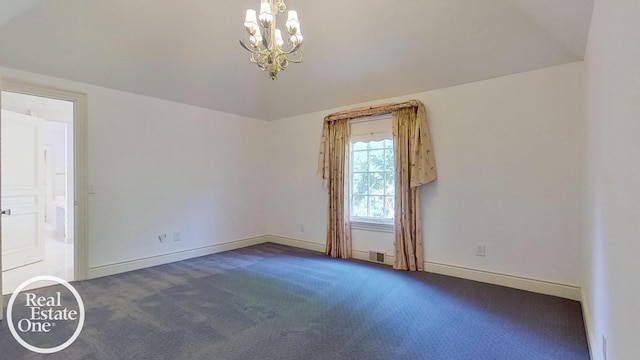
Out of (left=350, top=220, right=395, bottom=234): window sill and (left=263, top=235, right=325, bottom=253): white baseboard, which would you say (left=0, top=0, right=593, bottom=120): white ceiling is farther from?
(left=263, top=235, right=325, bottom=253): white baseboard

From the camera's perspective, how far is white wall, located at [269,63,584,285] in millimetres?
3049

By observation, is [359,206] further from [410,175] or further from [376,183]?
[410,175]

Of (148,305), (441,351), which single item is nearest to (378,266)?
(441,351)

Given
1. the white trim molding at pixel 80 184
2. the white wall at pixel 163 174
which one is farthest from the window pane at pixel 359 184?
the white trim molding at pixel 80 184

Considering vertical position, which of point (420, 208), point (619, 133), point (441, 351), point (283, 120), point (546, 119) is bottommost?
point (441, 351)

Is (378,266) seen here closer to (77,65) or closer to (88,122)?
(88,122)

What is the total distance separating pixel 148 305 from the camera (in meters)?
2.92

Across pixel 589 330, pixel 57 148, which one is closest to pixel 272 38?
pixel 589 330

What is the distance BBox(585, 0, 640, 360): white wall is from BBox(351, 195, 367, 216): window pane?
9.64 feet

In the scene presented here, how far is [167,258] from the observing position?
4398 millimetres

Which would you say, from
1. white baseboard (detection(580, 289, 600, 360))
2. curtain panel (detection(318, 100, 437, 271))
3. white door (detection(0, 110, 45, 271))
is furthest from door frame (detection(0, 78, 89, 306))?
white baseboard (detection(580, 289, 600, 360))

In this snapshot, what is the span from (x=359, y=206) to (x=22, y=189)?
15.6ft

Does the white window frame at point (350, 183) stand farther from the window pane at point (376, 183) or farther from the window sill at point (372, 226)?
the window pane at point (376, 183)

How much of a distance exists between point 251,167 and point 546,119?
441 centimetres
